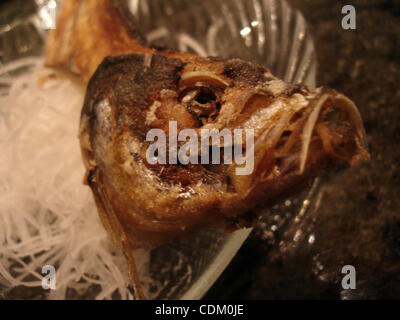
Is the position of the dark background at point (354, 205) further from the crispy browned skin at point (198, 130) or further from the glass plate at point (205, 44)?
the crispy browned skin at point (198, 130)

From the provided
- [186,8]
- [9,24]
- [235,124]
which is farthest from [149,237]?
[9,24]

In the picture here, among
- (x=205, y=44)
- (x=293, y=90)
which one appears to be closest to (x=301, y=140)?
(x=293, y=90)

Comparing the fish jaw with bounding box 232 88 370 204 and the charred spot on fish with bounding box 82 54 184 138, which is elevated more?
the charred spot on fish with bounding box 82 54 184 138

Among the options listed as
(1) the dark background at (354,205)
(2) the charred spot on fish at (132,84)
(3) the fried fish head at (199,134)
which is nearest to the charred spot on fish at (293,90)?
(3) the fried fish head at (199,134)

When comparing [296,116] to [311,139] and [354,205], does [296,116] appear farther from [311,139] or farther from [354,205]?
[354,205]

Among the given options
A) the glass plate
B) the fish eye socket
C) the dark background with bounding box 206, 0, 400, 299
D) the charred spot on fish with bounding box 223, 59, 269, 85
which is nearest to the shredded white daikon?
the glass plate

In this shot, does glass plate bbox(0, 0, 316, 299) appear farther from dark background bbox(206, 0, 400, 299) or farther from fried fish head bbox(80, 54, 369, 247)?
fried fish head bbox(80, 54, 369, 247)
